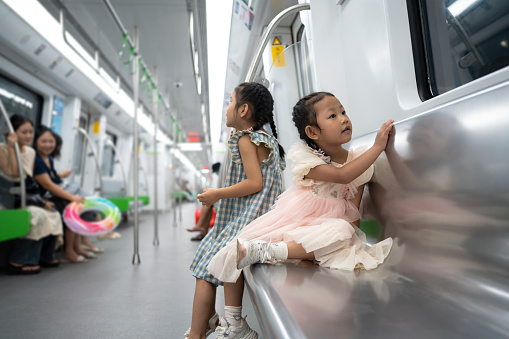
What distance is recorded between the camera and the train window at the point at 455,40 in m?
0.79

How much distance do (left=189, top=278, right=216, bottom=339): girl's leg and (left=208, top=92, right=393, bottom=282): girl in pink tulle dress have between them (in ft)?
0.71

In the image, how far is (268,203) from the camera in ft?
4.51

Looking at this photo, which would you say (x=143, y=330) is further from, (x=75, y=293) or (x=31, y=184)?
(x=31, y=184)

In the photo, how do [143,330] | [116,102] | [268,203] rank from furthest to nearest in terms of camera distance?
[116,102], [143,330], [268,203]

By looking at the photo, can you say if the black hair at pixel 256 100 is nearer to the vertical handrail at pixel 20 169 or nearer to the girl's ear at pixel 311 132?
the girl's ear at pixel 311 132

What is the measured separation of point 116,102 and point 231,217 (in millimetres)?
6522

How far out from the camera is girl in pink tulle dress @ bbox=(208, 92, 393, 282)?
95 cm

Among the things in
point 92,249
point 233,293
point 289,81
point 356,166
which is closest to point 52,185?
point 92,249

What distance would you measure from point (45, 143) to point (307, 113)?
9.94 feet

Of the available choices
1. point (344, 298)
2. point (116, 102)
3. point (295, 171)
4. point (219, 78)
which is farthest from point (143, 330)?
point (116, 102)

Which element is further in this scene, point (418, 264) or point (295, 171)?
point (295, 171)

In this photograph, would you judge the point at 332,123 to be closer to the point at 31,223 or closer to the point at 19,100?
the point at 31,223

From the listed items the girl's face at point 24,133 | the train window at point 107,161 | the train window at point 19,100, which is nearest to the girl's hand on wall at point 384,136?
the girl's face at point 24,133

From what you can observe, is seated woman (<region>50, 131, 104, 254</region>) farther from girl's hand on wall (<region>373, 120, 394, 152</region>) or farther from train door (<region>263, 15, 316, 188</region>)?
girl's hand on wall (<region>373, 120, 394, 152</region>)
